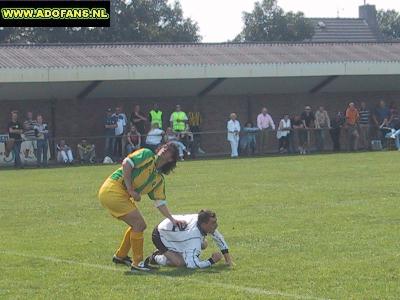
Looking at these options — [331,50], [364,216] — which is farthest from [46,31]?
[364,216]

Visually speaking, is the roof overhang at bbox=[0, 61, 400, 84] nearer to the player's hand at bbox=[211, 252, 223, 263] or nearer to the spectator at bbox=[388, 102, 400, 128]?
the spectator at bbox=[388, 102, 400, 128]

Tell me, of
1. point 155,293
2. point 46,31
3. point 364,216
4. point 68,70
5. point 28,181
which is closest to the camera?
point 155,293

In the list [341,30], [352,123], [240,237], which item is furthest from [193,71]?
[341,30]

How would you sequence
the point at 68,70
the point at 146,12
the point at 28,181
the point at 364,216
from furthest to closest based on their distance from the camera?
the point at 146,12, the point at 68,70, the point at 28,181, the point at 364,216

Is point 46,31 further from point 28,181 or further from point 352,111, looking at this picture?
point 28,181

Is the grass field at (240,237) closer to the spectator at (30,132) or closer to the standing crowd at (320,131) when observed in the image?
the spectator at (30,132)

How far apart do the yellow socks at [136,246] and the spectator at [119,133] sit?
70.7ft

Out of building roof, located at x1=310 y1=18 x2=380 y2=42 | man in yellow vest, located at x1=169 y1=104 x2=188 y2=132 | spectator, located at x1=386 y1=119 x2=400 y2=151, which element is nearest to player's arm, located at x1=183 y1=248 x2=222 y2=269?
man in yellow vest, located at x1=169 y1=104 x2=188 y2=132

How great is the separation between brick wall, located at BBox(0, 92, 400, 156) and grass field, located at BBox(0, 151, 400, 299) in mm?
10227

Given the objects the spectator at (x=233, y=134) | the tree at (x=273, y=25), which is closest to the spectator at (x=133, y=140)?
the spectator at (x=233, y=134)

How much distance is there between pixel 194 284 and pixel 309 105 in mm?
29726

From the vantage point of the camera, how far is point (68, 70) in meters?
33.2

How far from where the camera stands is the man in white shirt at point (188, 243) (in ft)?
35.7

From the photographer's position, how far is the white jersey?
10.9 metres
